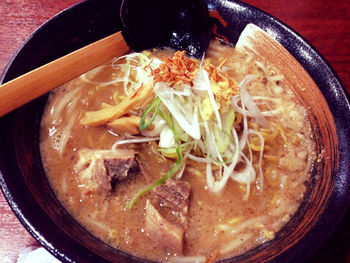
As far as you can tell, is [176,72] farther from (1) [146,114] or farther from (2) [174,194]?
(2) [174,194]

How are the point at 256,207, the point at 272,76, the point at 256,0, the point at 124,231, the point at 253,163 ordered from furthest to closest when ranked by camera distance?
the point at 256,0, the point at 272,76, the point at 253,163, the point at 256,207, the point at 124,231

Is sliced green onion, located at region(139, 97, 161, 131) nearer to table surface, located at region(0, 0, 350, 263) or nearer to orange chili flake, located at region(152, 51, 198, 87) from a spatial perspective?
orange chili flake, located at region(152, 51, 198, 87)

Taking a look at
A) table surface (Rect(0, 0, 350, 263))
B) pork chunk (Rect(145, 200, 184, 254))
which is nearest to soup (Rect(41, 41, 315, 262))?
pork chunk (Rect(145, 200, 184, 254))

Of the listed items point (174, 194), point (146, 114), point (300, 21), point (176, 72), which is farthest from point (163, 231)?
point (300, 21)

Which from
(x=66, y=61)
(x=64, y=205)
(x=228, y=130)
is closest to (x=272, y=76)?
(x=228, y=130)

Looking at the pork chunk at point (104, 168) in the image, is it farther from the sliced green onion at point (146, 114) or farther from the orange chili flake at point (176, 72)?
the orange chili flake at point (176, 72)

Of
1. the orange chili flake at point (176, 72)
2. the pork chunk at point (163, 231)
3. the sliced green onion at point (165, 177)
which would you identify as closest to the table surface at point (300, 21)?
the orange chili flake at point (176, 72)

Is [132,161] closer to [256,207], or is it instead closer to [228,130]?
[228,130]
